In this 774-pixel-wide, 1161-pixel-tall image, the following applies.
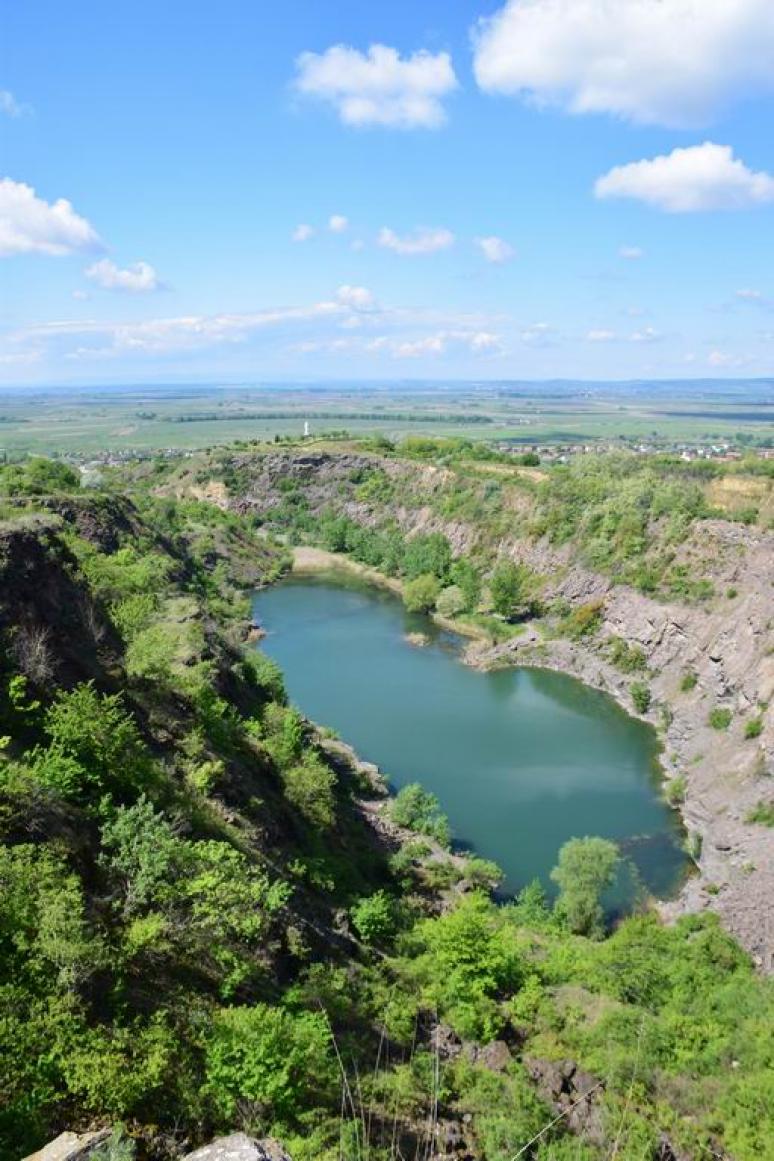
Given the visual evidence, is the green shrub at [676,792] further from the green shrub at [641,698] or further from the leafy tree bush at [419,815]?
the leafy tree bush at [419,815]

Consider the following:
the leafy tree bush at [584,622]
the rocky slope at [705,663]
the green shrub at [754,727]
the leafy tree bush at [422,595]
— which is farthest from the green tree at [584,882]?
the leafy tree bush at [422,595]

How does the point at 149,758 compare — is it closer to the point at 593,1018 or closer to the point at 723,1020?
the point at 593,1018

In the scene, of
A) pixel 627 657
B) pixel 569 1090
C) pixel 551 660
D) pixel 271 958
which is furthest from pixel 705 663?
pixel 271 958

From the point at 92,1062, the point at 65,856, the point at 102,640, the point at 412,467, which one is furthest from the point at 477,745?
the point at 412,467

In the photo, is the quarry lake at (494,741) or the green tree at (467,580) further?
the green tree at (467,580)

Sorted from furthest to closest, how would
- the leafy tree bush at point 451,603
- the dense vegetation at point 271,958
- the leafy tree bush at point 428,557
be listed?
1. the leafy tree bush at point 428,557
2. the leafy tree bush at point 451,603
3. the dense vegetation at point 271,958

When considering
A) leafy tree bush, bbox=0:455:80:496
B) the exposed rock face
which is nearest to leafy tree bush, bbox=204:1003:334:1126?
the exposed rock face
